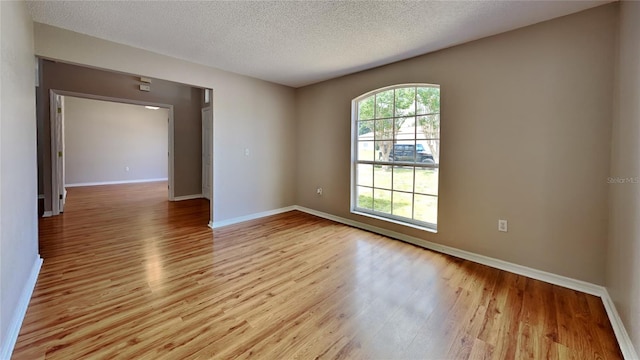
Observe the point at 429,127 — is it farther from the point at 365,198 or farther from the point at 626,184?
the point at 626,184

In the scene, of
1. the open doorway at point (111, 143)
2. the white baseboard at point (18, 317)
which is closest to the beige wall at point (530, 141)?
the white baseboard at point (18, 317)

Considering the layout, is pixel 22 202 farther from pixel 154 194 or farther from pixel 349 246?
pixel 154 194

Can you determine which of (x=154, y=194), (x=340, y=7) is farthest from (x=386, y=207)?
(x=154, y=194)

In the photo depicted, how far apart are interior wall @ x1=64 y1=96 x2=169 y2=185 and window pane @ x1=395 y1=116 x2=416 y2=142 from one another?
24.1 ft

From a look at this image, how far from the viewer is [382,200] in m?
3.89

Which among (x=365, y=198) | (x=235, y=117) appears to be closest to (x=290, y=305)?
(x=365, y=198)

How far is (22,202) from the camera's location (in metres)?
1.96

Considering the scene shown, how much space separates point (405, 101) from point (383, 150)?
2.37ft

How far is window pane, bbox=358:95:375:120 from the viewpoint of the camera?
396 cm

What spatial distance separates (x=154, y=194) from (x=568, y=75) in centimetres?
782

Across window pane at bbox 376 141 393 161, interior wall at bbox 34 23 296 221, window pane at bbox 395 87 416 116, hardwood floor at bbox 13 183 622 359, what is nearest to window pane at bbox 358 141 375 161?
window pane at bbox 376 141 393 161

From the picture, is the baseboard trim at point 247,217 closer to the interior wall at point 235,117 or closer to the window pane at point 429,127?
the interior wall at point 235,117

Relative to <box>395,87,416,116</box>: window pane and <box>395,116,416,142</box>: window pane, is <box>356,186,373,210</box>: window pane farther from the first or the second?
<box>395,87,416,116</box>: window pane

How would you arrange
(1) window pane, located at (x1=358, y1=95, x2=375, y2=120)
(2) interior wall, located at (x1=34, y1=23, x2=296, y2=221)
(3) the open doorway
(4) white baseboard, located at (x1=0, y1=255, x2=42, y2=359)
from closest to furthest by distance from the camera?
(4) white baseboard, located at (x1=0, y1=255, x2=42, y2=359) < (2) interior wall, located at (x1=34, y1=23, x2=296, y2=221) < (1) window pane, located at (x1=358, y1=95, x2=375, y2=120) < (3) the open doorway
